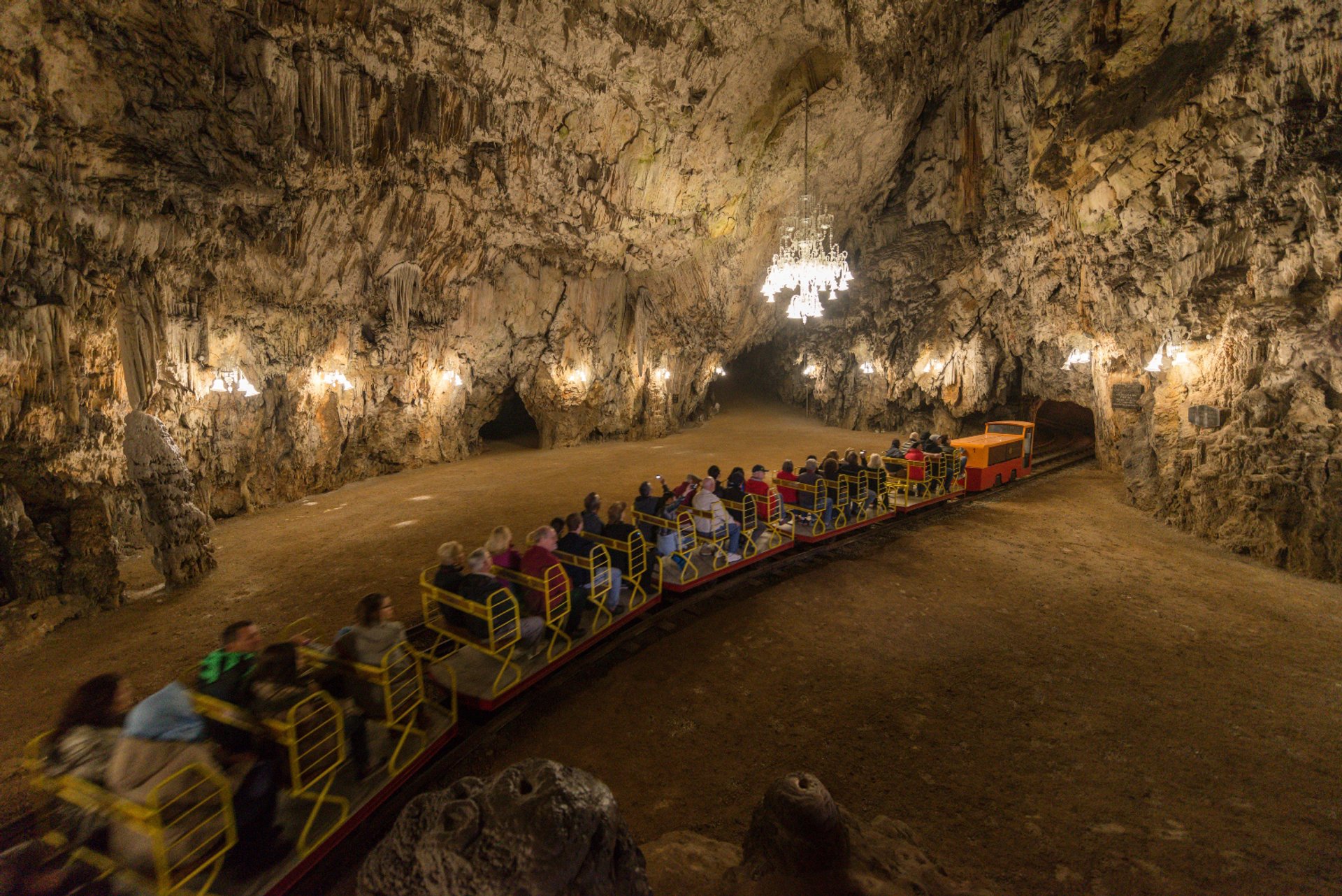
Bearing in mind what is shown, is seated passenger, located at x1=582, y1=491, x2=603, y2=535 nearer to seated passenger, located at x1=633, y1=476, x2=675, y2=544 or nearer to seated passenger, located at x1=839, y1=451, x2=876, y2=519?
seated passenger, located at x1=633, y1=476, x2=675, y2=544

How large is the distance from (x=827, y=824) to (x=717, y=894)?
68cm

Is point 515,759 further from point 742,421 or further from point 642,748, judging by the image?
point 742,421

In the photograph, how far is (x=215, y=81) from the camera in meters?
9.00

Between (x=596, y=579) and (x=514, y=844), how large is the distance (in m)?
3.97

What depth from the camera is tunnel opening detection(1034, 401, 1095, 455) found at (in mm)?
22281

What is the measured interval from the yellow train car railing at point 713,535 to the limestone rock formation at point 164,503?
7359 millimetres

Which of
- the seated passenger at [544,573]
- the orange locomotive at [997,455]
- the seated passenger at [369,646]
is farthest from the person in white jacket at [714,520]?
the orange locomotive at [997,455]

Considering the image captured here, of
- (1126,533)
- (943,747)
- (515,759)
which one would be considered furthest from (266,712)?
(1126,533)

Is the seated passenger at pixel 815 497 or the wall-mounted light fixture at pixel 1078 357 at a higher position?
the wall-mounted light fixture at pixel 1078 357

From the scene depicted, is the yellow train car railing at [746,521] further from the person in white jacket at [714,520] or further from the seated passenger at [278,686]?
the seated passenger at [278,686]

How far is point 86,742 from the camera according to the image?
283 centimetres

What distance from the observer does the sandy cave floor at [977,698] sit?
368 cm

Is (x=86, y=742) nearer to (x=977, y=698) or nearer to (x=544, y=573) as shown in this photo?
(x=544, y=573)

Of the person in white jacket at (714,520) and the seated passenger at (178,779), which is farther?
the person in white jacket at (714,520)
